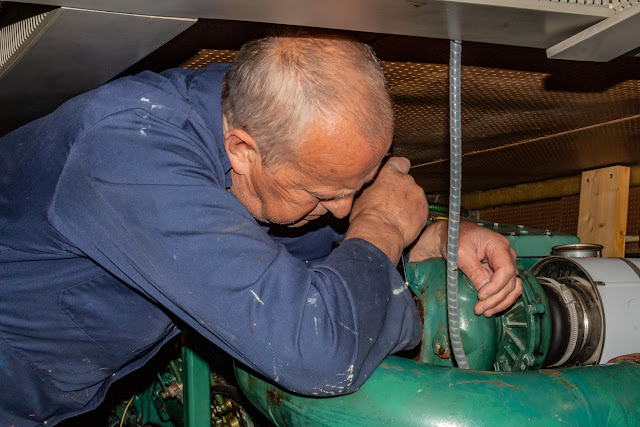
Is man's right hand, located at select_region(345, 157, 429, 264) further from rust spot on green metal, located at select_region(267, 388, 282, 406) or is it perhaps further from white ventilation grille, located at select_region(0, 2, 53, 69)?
white ventilation grille, located at select_region(0, 2, 53, 69)

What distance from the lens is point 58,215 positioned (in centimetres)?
92

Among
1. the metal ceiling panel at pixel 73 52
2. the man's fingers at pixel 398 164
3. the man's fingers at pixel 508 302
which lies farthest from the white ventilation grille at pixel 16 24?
the man's fingers at pixel 508 302

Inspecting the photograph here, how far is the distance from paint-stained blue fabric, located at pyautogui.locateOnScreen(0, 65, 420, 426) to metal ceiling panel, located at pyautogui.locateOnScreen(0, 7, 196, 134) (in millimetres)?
82

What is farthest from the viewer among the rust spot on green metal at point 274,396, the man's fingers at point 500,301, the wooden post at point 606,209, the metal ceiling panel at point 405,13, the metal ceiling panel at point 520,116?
the wooden post at point 606,209

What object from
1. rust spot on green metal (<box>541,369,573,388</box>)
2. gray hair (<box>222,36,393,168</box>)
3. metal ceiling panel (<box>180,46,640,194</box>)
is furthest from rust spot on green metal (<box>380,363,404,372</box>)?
metal ceiling panel (<box>180,46,640,194</box>)

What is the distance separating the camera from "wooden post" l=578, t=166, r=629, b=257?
248 cm

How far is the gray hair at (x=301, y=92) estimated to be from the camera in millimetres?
982

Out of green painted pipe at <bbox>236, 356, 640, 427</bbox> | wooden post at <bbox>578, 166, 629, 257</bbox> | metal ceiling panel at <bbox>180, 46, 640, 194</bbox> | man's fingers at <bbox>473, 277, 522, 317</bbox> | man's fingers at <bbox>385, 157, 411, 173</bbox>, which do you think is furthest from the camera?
→ wooden post at <bbox>578, 166, 629, 257</bbox>

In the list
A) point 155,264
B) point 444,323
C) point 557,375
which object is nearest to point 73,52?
point 155,264

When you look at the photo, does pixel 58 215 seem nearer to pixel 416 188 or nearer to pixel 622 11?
pixel 416 188

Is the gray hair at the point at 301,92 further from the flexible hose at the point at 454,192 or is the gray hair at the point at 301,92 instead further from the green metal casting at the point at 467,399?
the green metal casting at the point at 467,399

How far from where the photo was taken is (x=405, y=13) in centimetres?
87

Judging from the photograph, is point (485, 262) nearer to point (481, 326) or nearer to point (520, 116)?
point (481, 326)

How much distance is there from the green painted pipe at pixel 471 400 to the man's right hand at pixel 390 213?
225mm
